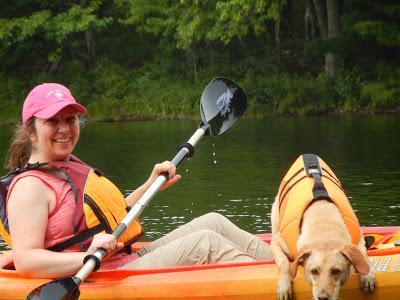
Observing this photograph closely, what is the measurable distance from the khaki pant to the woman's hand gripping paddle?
0.76ft

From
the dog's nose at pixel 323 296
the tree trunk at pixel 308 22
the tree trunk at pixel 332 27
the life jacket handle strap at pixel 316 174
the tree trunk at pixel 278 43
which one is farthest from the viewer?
the tree trunk at pixel 308 22

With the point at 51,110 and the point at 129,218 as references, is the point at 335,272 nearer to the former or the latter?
the point at 129,218

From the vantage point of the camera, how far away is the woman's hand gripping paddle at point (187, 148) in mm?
4141

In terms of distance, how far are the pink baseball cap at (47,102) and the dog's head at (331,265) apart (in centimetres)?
121

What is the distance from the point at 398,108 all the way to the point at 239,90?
1397 centimetres

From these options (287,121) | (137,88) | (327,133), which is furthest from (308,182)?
(137,88)

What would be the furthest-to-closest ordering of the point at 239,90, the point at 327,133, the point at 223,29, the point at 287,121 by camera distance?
1. the point at 223,29
2. the point at 287,121
3. the point at 327,133
4. the point at 239,90

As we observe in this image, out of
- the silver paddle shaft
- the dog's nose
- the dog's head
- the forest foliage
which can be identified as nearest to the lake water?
the forest foliage

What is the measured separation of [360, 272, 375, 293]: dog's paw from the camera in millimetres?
4367

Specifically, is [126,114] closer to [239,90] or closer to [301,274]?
[239,90]

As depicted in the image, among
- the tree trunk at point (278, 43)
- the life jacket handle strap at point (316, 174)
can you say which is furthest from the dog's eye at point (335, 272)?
the tree trunk at point (278, 43)

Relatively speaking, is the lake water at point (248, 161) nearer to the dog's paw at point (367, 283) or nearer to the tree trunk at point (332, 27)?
the tree trunk at point (332, 27)

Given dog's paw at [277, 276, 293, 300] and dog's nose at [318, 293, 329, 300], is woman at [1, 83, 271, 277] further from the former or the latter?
dog's nose at [318, 293, 329, 300]

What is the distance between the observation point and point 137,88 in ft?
74.9
